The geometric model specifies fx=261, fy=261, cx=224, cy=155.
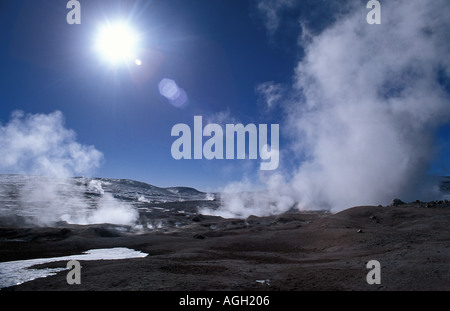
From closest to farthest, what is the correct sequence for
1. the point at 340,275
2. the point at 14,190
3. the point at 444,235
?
the point at 340,275 → the point at 444,235 → the point at 14,190

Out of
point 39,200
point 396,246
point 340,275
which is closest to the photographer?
point 340,275

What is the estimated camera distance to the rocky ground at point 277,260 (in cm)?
1059

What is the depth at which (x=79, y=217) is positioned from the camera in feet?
180

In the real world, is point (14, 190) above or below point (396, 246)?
above

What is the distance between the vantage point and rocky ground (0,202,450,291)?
1059cm

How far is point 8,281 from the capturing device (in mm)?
12992

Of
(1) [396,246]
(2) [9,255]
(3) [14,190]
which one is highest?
(3) [14,190]

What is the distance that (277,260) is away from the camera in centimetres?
1686

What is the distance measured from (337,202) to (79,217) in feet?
189

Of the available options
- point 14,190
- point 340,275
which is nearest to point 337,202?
point 340,275

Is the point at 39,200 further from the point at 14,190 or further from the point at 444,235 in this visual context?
the point at 444,235
